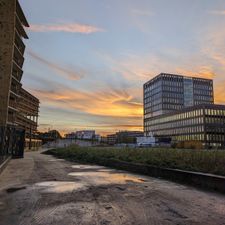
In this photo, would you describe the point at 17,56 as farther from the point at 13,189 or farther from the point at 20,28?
the point at 13,189

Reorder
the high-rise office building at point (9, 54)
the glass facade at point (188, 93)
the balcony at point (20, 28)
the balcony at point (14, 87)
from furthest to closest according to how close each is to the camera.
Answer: the glass facade at point (188, 93) → the balcony at point (20, 28) → the balcony at point (14, 87) → the high-rise office building at point (9, 54)

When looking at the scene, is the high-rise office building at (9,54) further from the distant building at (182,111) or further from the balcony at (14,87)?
the distant building at (182,111)

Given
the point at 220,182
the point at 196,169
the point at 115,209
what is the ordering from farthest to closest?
the point at 196,169 → the point at 220,182 → the point at 115,209

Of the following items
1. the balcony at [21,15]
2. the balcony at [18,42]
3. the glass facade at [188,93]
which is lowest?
the balcony at [18,42]

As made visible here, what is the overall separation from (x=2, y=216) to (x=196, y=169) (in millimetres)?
9505

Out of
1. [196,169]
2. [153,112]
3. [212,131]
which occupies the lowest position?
[196,169]

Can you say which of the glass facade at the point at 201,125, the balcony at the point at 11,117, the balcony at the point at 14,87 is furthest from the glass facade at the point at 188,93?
the balcony at the point at 11,117

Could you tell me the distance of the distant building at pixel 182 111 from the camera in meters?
126

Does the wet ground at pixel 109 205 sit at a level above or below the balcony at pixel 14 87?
below

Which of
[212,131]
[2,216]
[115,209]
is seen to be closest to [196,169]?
[115,209]

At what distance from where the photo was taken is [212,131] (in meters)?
126

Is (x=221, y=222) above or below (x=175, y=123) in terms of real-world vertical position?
below

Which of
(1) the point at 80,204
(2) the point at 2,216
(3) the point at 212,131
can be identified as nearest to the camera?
(2) the point at 2,216

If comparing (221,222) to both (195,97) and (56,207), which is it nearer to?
(56,207)
